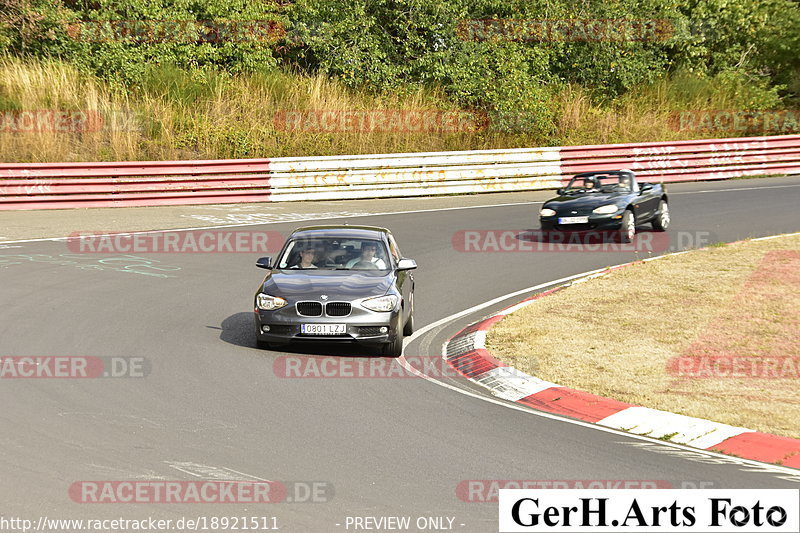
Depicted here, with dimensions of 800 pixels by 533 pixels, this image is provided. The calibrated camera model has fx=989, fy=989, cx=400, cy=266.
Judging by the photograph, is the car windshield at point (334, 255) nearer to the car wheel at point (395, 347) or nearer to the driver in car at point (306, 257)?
the driver in car at point (306, 257)

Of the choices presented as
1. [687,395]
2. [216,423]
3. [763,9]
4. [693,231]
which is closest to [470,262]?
[693,231]

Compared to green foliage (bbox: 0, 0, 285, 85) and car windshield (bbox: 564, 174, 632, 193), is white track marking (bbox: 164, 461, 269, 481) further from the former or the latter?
green foliage (bbox: 0, 0, 285, 85)

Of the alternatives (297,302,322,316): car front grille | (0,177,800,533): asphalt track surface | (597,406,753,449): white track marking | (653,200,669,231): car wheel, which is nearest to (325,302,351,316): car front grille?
(297,302,322,316): car front grille

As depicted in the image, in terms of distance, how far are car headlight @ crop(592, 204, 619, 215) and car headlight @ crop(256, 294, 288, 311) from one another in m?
10.2

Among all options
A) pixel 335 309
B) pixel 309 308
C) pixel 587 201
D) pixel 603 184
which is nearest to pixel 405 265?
pixel 335 309

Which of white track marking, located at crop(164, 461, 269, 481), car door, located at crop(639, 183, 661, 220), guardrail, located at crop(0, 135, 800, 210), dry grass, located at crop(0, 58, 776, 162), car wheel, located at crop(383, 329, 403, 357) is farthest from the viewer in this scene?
dry grass, located at crop(0, 58, 776, 162)

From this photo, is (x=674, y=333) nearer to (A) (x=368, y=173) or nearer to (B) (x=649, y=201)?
(B) (x=649, y=201)

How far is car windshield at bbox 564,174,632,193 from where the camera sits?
68.7 feet

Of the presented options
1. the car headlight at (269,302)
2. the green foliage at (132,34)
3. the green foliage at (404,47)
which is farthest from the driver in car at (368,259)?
the green foliage at (132,34)

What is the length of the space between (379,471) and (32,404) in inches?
143

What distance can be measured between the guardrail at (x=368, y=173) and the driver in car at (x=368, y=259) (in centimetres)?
1255

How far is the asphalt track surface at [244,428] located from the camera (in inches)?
269

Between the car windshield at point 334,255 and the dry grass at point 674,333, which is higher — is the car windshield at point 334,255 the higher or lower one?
the higher one

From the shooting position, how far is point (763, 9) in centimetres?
4112
